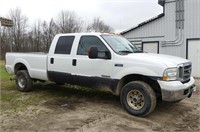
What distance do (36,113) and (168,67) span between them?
3.26 m

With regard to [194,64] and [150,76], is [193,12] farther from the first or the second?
[150,76]

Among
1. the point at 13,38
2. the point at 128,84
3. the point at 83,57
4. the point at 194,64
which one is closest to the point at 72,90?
the point at 83,57

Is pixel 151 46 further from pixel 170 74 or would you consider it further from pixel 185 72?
pixel 170 74

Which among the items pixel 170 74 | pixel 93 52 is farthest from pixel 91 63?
pixel 170 74

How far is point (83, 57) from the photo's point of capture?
19.8 feet

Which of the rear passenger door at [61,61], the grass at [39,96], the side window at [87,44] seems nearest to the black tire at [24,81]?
the grass at [39,96]

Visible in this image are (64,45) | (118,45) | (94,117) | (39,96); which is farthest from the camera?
(39,96)

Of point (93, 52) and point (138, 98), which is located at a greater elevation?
point (93, 52)

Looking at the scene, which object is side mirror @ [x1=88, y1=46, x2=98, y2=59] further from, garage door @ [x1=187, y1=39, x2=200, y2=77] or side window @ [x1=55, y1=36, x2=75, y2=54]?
garage door @ [x1=187, y1=39, x2=200, y2=77]

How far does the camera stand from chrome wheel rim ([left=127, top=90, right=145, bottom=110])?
5121 mm

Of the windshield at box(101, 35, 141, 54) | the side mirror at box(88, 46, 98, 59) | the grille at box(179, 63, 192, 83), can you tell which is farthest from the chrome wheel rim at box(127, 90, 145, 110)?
the side mirror at box(88, 46, 98, 59)

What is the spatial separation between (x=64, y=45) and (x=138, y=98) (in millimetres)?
2836

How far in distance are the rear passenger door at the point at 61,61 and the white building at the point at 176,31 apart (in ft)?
27.4

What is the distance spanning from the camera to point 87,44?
616 centimetres
